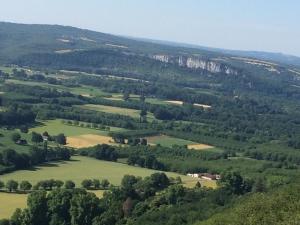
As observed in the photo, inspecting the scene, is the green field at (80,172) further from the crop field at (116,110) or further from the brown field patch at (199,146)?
the crop field at (116,110)

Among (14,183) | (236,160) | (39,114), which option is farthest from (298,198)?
(39,114)

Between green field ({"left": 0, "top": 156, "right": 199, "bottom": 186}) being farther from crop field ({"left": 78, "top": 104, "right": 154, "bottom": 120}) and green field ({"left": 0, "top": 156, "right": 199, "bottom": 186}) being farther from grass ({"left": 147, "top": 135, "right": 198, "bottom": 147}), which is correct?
crop field ({"left": 78, "top": 104, "right": 154, "bottom": 120})

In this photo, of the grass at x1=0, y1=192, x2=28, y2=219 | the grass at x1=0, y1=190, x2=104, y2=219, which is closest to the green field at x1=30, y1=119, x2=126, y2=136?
the grass at x1=0, y1=190, x2=104, y2=219

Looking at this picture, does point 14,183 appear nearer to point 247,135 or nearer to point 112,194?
point 112,194

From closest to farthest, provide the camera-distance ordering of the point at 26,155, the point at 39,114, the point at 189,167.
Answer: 1. the point at 26,155
2. the point at 189,167
3. the point at 39,114

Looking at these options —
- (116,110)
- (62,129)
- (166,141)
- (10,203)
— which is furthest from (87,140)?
(116,110)

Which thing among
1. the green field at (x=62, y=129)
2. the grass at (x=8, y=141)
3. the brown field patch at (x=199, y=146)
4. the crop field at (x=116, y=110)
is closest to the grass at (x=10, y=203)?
the grass at (x=8, y=141)
